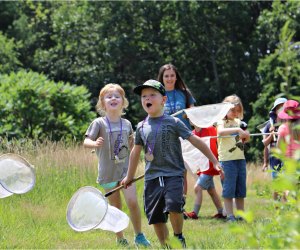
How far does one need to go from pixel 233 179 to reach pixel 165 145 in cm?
325

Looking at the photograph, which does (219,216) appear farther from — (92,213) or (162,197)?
(92,213)

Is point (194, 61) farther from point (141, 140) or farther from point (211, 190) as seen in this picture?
point (141, 140)

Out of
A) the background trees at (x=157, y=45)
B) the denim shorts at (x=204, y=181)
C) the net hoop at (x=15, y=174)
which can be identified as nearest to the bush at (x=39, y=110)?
the denim shorts at (x=204, y=181)

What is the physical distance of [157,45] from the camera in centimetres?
3531

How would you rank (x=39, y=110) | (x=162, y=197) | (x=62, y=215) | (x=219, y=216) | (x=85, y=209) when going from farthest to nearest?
(x=39, y=110) → (x=219, y=216) → (x=62, y=215) → (x=85, y=209) → (x=162, y=197)

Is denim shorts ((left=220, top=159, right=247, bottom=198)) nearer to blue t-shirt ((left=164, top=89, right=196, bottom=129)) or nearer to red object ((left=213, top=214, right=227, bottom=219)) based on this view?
red object ((left=213, top=214, right=227, bottom=219))

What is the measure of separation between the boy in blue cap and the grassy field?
39 cm

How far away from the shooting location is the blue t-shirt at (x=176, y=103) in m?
9.19

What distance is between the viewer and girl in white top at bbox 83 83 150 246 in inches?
290

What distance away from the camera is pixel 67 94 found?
55.3 ft

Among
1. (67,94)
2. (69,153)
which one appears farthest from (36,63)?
(69,153)

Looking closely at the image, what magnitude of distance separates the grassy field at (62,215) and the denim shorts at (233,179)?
1.15 ft

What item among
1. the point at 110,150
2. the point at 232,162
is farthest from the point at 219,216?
the point at 110,150

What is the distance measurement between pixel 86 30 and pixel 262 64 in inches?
380
